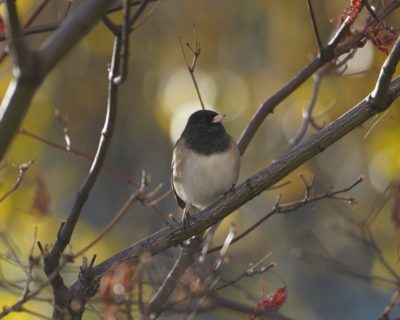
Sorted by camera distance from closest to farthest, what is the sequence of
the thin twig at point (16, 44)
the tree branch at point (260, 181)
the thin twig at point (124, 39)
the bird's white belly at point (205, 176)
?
the thin twig at point (16, 44)
the thin twig at point (124, 39)
the tree branch at point (260, 181)
the bird's white belly at point (205, 176)

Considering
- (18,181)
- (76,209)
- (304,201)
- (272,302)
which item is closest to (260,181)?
(304,201)

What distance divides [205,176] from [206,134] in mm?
218

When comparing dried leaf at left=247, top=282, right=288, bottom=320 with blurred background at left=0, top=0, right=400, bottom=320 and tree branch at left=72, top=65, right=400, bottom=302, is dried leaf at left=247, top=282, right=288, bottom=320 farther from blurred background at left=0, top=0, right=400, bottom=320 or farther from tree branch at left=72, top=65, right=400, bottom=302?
blurred background at left=0, top=0, right=400, bottom=320

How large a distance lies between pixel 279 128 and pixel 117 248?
1.98 meters

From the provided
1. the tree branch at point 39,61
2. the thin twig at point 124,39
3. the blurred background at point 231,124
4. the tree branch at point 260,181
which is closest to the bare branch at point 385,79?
the tree branch at point 260,181

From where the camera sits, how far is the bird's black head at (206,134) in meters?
2.98

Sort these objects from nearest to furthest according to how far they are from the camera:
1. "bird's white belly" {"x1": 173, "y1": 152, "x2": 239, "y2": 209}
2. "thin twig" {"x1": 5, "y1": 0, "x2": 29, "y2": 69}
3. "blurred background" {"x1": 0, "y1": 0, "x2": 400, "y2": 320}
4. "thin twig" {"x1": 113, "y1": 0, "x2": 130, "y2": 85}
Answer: "thin twig" {"x1": 5, "y1": 0, "x2": 29, "y2": 69} < "thin twig" {"x1": 113, "y1": 0, "x2": 130, "y2": 85} < "bird's white belly" {"x1": 173, "y1": 152, "x2": 239, "y2": 209} < "blurred background" {"x1": 0, "y1": 0, "x2": 400, "y2": 320}

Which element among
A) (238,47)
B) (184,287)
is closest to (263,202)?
(238,47)

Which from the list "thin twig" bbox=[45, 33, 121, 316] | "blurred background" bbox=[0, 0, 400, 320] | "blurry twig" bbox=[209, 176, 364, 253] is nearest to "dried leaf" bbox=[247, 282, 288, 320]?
"blurry twig" bbox=[209, 176, 364, 253]

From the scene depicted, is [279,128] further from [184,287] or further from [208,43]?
[184,287]

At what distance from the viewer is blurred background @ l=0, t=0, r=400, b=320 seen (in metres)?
5.33

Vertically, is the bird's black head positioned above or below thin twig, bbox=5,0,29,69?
above

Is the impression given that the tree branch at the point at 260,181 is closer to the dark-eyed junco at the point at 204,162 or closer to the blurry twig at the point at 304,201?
the blurry twig at the point at 304,201

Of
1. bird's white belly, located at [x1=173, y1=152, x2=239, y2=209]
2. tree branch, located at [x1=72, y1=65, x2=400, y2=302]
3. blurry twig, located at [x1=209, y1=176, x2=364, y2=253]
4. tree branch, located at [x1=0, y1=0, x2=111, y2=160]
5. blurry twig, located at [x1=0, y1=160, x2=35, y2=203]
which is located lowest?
blurry twig, located at [x1=209, y1=176, x2=364, y2=253]
